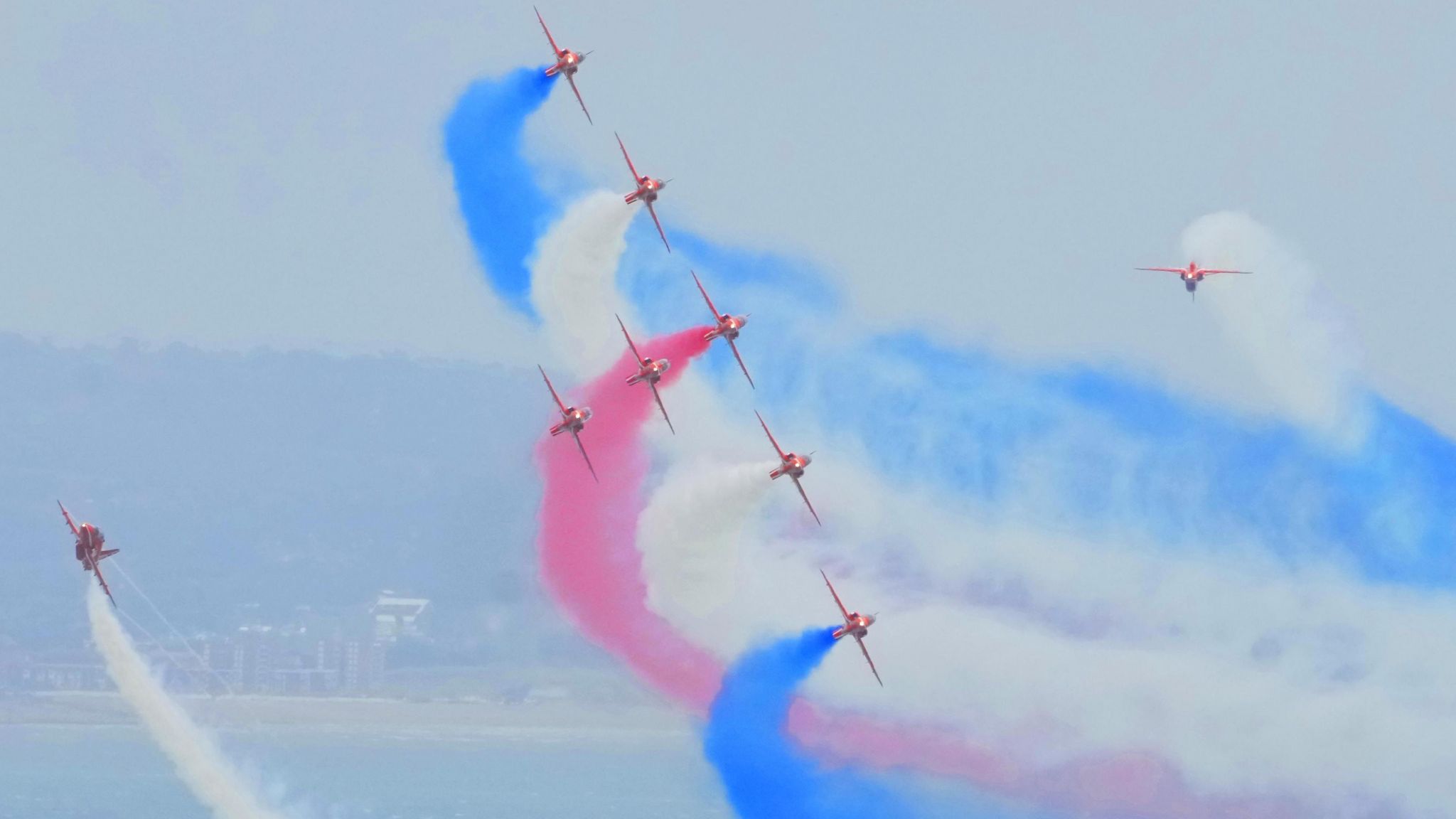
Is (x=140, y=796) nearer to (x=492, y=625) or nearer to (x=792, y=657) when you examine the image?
(x=492, y=625)

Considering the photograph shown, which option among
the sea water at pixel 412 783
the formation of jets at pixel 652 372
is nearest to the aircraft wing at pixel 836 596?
the formation of jets at pixel 652 372

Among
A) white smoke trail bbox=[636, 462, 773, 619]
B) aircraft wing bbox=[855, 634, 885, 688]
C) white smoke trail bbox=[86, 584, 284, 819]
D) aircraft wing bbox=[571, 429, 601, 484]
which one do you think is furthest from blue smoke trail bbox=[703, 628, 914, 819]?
white smoke trail bbox=[86, 584, 284, 819]

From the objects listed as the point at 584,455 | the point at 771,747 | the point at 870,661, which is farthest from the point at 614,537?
the point at 870,661

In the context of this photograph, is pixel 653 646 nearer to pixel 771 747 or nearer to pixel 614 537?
pixel 614 537

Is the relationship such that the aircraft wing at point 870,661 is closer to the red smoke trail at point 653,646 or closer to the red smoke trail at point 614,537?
the red smoke trail at point 653,646

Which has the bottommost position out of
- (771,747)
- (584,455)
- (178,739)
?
(771,747)

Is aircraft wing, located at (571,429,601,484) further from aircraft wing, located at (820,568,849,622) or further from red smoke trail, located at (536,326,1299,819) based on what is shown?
aircraft wing, located at (820,568,849,622)
